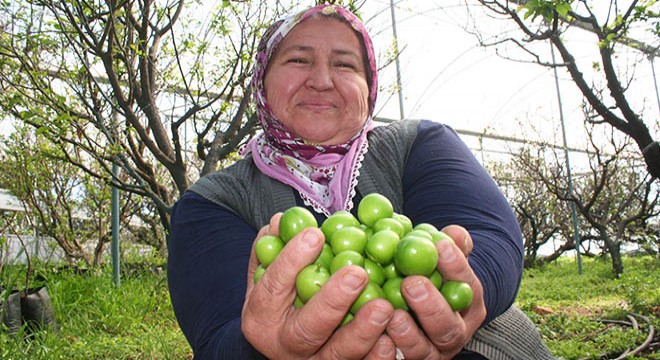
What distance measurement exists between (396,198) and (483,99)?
1364 cm

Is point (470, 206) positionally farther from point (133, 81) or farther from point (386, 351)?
point (133, 81)

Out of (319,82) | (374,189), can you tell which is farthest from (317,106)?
(374,189)

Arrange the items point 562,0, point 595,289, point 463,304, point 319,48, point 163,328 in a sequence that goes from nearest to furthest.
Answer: point 463,304
point 319,48
point 562,0
point 163,328
point 595,289

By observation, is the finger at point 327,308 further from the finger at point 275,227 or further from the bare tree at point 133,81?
the bare tree at point 133,81

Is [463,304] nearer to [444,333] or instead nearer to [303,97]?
[444,333]

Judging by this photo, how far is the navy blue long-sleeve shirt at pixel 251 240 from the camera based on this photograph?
1.67m

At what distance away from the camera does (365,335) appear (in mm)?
1237

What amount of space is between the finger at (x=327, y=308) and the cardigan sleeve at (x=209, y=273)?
314mm

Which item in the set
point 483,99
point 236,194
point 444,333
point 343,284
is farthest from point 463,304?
point 483,99

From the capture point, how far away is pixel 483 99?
15.0 metres

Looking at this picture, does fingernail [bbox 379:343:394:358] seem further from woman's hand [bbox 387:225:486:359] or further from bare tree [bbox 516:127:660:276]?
bare tree [bbox 516:127:660:276]

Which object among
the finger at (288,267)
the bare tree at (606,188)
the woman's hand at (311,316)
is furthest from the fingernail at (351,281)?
the bare tree at (606,188)

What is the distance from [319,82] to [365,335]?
1299 millimetres

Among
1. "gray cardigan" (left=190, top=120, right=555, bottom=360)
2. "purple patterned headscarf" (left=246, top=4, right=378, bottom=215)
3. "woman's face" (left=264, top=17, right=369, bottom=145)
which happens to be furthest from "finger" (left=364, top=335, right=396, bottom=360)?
"woman's face" (left=264, top=17, right=369, bottom=145)
